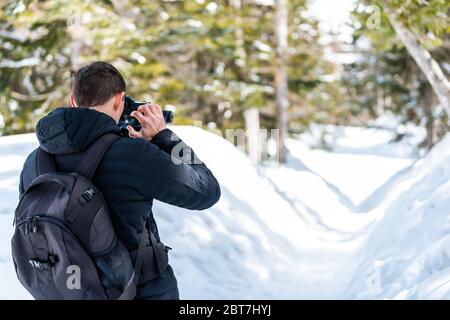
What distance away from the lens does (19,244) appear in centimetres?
261

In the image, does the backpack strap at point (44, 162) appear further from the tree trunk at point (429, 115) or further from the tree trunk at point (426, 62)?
the tree trunk at point (429, 115)

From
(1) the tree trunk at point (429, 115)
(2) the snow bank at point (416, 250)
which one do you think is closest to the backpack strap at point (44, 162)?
(2) the snow bank at point (416, 250)

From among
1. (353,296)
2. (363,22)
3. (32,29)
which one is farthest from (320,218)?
(32,29)

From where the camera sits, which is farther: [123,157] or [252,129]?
[252,129]

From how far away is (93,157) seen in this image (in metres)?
2.57

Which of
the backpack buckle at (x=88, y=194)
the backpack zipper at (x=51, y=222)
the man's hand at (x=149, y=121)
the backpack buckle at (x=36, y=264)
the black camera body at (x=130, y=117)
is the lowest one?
the backpack buckle at (x=36, y=264)

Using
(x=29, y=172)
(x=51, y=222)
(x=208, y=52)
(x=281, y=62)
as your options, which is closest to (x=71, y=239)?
(x=51, y=222)

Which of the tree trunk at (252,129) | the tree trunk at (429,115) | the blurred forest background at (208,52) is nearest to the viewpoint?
the blurred forest background at (208,52)

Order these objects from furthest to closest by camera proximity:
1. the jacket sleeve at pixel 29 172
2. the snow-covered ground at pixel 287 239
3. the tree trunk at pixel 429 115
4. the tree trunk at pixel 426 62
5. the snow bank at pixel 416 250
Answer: the tree trunk at pixel 429 115 < the tree trunk at pixel 426 62 < the snow-covered ground at pixel 287 239 < the snow bank at pixel 416 250 < the jacket sleeve at pixel 29 172

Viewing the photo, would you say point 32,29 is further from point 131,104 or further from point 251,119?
point 131,104

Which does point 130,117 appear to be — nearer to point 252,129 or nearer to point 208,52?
point 208,52

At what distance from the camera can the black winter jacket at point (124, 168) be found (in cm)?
257

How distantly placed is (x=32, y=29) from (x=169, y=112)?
45.5ft

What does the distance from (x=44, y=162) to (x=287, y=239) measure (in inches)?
316
